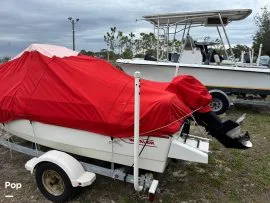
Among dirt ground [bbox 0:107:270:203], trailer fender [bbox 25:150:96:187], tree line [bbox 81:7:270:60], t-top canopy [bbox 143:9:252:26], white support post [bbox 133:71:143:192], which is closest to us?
white support post [bbox 133:71:143:192]

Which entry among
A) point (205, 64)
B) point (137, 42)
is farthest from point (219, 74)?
point (137, 42)

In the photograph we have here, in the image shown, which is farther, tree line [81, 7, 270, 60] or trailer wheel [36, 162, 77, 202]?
tree line [81, 7, 270, 60]

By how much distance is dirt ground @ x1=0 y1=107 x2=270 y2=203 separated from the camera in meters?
4.09

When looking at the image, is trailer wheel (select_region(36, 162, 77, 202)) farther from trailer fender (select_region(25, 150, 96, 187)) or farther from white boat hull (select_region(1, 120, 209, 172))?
white boat hull (select_region(1, 120, 209, 172))

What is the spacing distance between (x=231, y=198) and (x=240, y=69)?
5083 mm

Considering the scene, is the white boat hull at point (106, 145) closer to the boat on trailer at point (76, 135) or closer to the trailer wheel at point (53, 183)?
the boat on trailer at point (76, 135)

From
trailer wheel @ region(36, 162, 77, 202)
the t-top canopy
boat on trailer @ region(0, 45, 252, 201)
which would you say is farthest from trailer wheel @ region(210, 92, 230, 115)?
trailer wheel @ region(36, 162, 77, 202)

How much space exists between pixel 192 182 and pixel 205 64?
17.4 ft

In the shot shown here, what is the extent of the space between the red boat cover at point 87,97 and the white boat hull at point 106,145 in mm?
114

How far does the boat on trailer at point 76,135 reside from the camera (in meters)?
3.62

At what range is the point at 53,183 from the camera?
3.98 meters

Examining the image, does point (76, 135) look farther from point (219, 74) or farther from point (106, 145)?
point (219, 74)

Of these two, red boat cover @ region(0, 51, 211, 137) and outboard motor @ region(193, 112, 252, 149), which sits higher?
red boat cover @ region(0, 51, 211, 137)

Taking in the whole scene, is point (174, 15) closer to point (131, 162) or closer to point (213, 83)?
point (213, 83)
